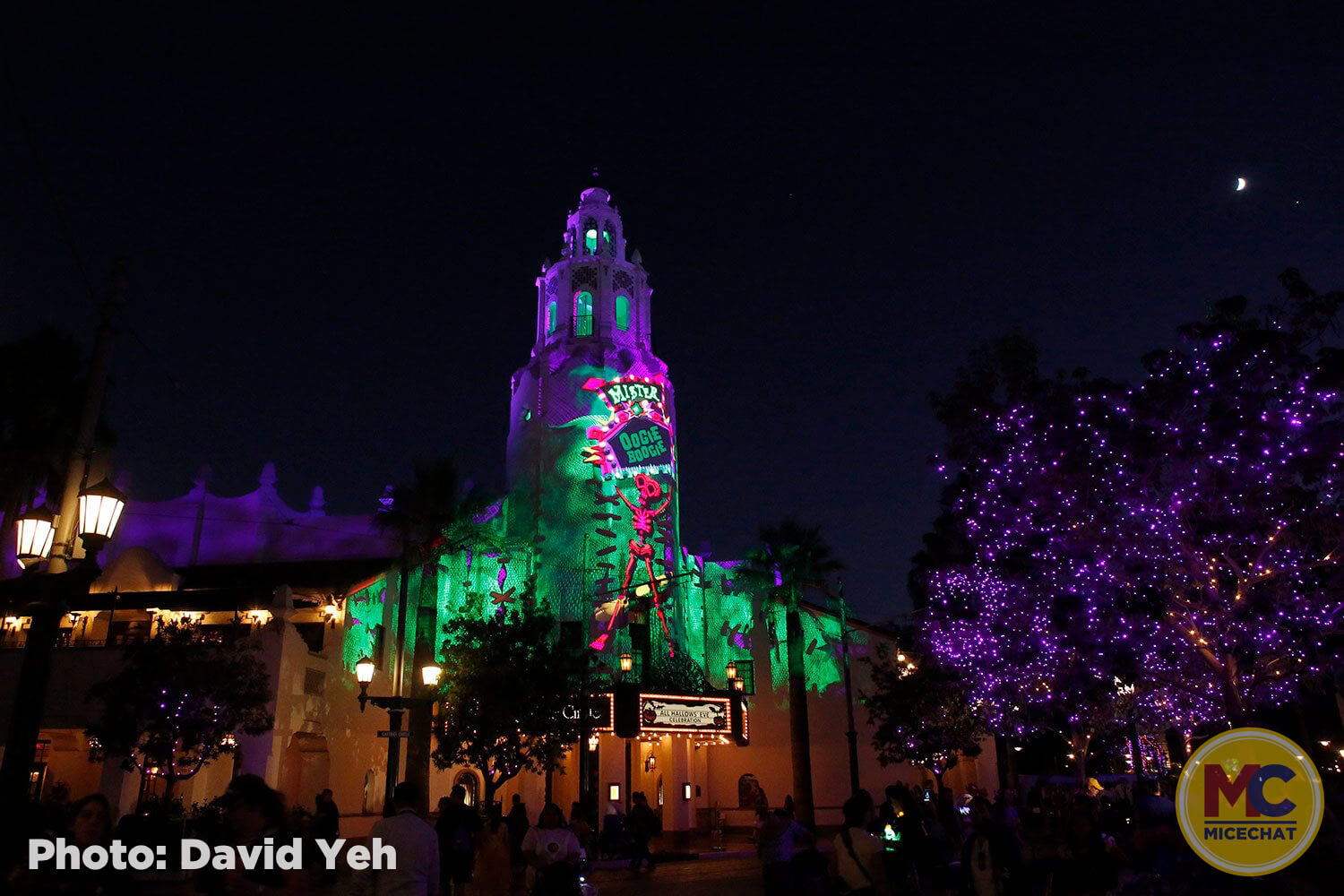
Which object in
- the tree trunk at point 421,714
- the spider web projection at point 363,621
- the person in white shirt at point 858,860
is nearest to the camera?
the person in white shirt at point 858,860

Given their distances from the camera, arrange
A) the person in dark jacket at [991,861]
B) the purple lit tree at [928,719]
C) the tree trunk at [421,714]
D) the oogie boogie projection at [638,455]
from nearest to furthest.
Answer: the person in dark jacket at [991,861] < the tree trunk at [421,714] < the purple lit tree at [928,719] < the oogie boogie projection at [638,455]

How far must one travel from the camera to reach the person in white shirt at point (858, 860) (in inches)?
371

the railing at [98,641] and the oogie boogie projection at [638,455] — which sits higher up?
the oogie boogie projection at [638,455]

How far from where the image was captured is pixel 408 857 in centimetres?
706

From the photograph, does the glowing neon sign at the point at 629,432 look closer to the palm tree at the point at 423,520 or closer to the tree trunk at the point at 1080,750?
the palm tree at the point at 423,520

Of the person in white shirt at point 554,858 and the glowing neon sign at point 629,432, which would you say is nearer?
the person in white shirt at point 554,858

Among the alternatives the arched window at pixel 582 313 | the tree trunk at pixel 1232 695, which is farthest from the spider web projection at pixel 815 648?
the tree trunk at pixel 1232 695

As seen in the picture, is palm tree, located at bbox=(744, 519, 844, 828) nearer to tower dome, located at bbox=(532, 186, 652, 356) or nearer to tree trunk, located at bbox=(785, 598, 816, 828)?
tree trunk, located at bbox=(785, 598, 816, 828)

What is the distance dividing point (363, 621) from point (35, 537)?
95.3 feet

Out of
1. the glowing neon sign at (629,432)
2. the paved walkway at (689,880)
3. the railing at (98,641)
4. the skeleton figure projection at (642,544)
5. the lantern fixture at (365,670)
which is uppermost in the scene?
the glowing neon sign at (629,432)

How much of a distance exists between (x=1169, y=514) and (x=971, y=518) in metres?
6.68

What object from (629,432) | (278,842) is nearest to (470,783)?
(629,432)

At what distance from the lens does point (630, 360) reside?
49.5m

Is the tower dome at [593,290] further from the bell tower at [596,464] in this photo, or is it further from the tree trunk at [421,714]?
the tree trunk at [421,714]
